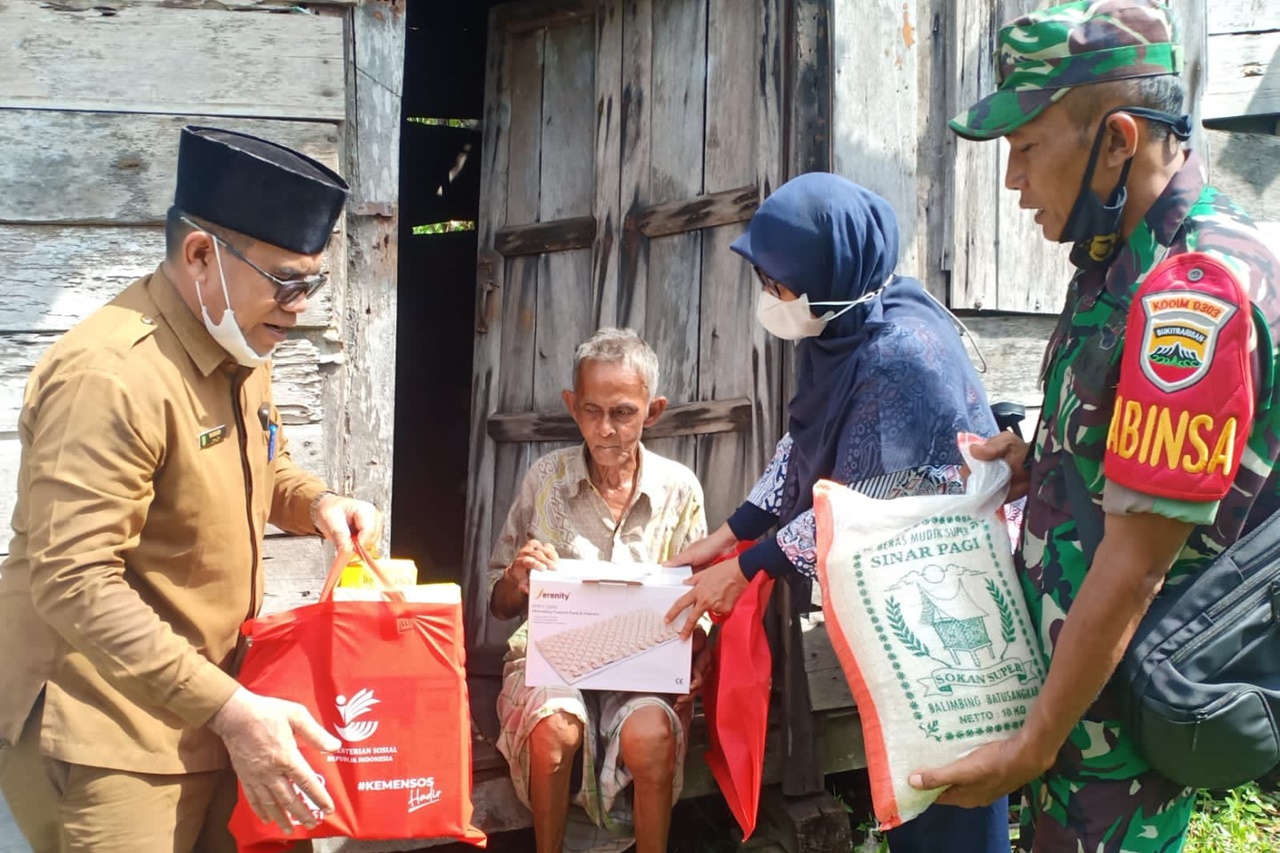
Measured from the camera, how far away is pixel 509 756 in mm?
2938

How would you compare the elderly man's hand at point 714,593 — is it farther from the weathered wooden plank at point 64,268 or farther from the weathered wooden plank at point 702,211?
the weathered wooden plank at point 64,268

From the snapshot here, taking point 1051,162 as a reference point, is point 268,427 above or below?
below

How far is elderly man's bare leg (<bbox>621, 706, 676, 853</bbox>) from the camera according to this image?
2.79 meters

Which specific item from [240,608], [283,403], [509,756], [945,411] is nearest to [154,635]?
[240,608]

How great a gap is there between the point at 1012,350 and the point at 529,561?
5.98ft

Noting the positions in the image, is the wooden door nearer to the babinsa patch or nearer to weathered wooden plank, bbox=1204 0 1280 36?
weathered wooden plank, bbox=1204 0 1280 36

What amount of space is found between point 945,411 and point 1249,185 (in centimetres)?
236

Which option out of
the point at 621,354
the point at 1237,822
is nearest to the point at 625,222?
the point at 621,354

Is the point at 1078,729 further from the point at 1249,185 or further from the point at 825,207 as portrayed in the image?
the point at 1249,185

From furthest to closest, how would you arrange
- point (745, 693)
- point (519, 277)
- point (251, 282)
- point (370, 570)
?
point (519, 277)
point (745, 693)
point (370, 570)
point (251, 282)

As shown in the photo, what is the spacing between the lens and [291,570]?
111 inches

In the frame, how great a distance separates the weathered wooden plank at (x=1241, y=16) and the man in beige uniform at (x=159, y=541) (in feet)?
10.5

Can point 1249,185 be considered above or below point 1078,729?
above

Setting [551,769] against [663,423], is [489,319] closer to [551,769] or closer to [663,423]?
[663,423]
